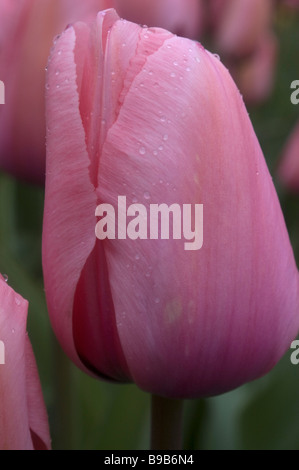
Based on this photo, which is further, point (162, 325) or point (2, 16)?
point (2, 16)

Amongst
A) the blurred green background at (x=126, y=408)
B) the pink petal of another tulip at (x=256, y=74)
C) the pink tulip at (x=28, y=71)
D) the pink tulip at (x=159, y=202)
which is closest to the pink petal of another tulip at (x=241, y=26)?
the pink petal of another tulip at (x=256, y=74)

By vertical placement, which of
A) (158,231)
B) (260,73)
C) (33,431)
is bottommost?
(33,431)

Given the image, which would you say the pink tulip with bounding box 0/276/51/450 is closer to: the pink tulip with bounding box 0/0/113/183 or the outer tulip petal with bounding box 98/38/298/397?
the outer tulip petal with bounding box 98/38/298/397

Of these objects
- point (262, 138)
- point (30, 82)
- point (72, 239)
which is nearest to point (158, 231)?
point (72, 239)

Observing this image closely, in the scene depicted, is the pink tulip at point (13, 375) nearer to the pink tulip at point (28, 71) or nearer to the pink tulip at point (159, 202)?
the pink tulip at point (159, 202)

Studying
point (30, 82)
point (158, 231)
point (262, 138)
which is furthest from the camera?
point (262, 138)

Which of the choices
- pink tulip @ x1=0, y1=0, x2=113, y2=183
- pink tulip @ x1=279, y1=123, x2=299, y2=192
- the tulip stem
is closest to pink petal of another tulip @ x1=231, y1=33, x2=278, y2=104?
pink tulip @ x1=279, y1=123, x2=299, y2=192

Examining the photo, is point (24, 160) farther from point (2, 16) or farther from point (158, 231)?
point (158, 231)
